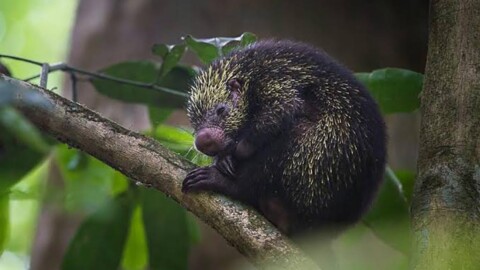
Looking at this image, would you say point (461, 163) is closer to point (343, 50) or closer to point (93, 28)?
point (343, 50)

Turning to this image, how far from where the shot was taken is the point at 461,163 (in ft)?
5.75

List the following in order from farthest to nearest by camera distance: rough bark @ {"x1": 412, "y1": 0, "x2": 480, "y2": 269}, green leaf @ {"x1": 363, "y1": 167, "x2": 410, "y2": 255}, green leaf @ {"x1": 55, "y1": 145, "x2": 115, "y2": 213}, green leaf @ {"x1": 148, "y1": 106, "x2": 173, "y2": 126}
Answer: green leaf @ {"x1": 148, "y1": 106, "x2": 173, "y2": 126}, green leaf @ {"x1": 363, "y1": 167, "x2": 410, "y2": 255}, green leaf @ {"x1": 55, "y1": 145, "x2": 115, "y2": 213}, rough bark @ {"x1": 412, "y1": 0, "x2": 480, "y2": 269}

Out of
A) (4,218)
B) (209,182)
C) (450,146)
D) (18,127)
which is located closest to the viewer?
(18,127)

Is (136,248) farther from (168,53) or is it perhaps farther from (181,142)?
(168,53)

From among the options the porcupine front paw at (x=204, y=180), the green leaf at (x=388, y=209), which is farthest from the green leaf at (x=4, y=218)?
the green leaf at (x=388, y=209)

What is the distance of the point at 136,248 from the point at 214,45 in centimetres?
70

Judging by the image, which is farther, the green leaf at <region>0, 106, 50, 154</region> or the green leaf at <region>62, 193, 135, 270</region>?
the green leaf at <region>62, 193, 135, 270</region>

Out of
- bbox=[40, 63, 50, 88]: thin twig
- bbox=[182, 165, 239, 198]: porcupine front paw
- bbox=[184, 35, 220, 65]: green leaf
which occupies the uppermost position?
bbox=[184, 35, 220, 65]: green leaf

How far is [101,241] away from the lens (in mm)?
2344

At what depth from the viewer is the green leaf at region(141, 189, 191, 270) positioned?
2.33 metres

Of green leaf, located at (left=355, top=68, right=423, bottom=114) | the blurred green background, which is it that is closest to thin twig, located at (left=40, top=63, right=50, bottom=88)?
green leaf, located at (left=355, top=68, right=423, bottom=114)

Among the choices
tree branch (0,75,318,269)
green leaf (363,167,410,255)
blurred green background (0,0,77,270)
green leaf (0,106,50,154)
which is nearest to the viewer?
green leaf (0,106,50,154)

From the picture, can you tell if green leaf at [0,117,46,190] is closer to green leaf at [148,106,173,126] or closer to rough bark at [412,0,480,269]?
green leaf at [148,106,173,126]

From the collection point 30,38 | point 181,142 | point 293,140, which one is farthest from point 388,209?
point 30,38
